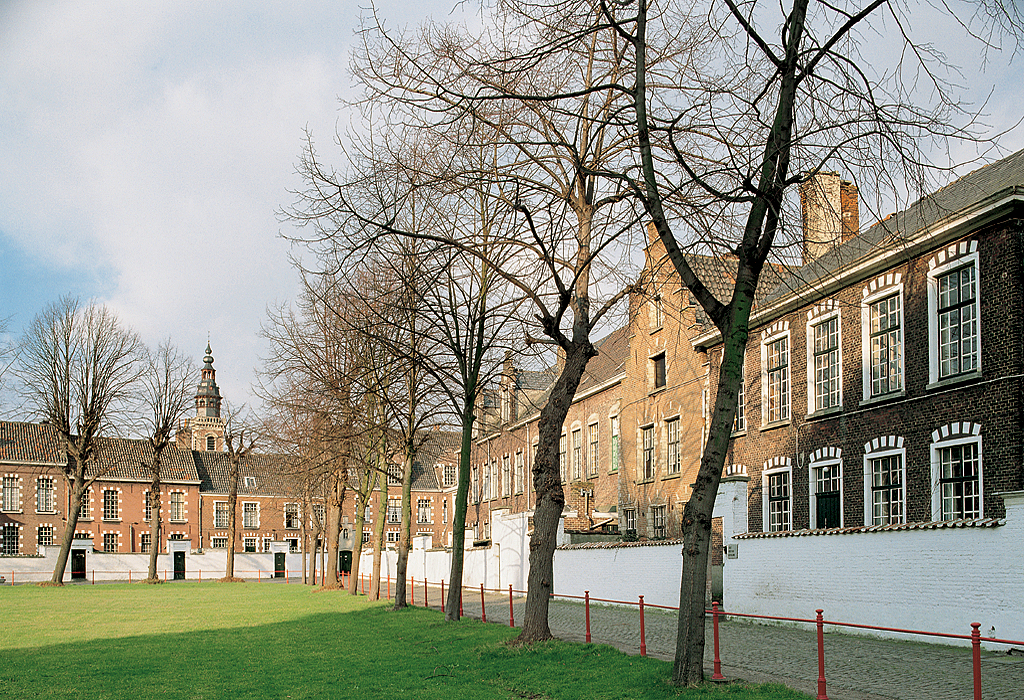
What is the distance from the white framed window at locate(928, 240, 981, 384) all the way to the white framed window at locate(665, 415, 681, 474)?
1325cm

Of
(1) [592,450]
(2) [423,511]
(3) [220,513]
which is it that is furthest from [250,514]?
(1) [592,450]

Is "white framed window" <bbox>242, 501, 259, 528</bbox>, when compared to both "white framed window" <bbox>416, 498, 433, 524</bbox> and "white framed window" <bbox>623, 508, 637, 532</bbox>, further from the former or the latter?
"white framed window" <bbox>623, 508, 637, 532</bbox>

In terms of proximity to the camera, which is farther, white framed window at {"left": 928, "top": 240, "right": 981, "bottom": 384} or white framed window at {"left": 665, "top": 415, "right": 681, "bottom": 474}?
white framed window at {"left": 665, "top": 415, "right": 681, "bottom": 474}

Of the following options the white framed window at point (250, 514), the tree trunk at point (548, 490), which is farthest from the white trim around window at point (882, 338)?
the white framed window at point (250, 514)

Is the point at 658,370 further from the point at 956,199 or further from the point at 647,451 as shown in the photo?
A: the point at 956,199

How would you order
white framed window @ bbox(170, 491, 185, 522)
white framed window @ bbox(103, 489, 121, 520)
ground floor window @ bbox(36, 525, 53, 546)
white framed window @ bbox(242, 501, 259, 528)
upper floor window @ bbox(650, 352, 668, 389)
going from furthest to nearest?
white framed window @ bbox(242, 501, 259, 528) < white framed window @ bbox(170, 491, 185, 522) < white framed window @ bbox(103, 489, 121, 520) < ground floor window @ bbox(36, 525, 53, 546) < upper floor window @ bbox(650, 352, 668, 389)

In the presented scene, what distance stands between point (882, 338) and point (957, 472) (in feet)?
12.1

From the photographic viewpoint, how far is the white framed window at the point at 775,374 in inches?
957

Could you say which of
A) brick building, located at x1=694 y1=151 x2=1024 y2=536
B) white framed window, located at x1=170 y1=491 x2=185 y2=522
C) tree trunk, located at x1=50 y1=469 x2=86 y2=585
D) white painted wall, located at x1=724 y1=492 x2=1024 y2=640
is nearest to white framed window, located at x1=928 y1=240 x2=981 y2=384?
brick building, located at x1=694 y1=151 x2=1024 y2=536

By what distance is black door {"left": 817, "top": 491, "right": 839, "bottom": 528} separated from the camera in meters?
21.5

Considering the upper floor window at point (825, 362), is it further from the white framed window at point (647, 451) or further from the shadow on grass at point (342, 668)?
the white framed window at point (647, 451)

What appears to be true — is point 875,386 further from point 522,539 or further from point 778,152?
point 522,539

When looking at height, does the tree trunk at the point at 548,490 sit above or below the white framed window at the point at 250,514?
above

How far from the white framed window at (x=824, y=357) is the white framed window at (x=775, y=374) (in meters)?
1.04
